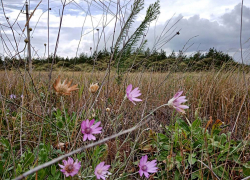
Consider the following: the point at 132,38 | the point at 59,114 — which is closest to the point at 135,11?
the point at 132,38

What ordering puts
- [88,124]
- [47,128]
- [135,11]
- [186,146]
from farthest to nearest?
[135,11]
[47,128]
[186,146]
[88,124]

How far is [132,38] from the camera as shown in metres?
1.79

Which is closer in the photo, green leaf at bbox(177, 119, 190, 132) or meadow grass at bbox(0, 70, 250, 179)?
meadow grass at bbox(0, 70, 250, 179)

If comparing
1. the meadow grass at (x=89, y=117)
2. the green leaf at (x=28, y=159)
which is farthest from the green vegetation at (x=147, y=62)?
the green leaf at (x=28, y=159)

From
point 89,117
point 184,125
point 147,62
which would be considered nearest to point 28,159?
point 89,117

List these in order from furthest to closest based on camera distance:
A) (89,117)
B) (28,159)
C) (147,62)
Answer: (147,62), (89,117), (28,159)

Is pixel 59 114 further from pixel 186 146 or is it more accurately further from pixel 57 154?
pixel 186 146

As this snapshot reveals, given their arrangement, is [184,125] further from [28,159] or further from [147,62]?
[147,62]

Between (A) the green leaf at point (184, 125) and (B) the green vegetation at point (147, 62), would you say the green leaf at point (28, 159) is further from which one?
(A) the green leaf at point (184, 125)

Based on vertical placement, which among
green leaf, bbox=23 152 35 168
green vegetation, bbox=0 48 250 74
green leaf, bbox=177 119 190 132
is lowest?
green leaf, bbox=23 152 35 168

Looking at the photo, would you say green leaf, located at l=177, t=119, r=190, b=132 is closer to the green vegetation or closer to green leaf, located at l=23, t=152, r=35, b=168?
the green vegetation

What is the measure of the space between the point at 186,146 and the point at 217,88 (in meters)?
1.29

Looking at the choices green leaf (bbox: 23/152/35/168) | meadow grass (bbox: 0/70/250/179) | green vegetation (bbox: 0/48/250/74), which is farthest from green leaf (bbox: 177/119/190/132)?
green leaf (bbox: 23/152/35/168)

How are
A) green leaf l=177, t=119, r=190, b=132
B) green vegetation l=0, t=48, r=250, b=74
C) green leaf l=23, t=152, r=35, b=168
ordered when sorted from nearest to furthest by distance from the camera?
green leaf l=23, t=152, r=35, b=168
green leaf l=177, t=119, r=190, b=132
green vegetation l=0, t=48, r=250, b=74
